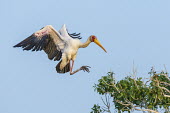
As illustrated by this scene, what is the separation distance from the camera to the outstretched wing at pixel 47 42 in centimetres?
1611

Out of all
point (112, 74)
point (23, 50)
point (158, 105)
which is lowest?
point (158, 105)

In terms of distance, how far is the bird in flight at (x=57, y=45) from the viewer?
16.1 meters

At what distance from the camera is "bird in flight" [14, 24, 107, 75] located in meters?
16.1

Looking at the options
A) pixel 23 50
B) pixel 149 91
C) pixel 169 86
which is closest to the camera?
pixel 149 91

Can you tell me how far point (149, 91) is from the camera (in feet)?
42.9

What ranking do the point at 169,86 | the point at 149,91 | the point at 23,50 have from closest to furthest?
the point at 149,91 → the point at 169,86 → the point at 23,50

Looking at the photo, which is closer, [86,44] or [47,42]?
[86,44]

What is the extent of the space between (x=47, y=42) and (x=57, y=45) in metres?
0.33

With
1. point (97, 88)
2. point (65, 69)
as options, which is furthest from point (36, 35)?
point (97, 88)

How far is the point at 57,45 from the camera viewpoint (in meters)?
16.5

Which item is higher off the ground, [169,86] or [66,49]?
[66,49]

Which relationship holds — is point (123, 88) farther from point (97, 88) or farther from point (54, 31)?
point (54, 31)

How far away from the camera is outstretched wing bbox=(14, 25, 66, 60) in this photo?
16109 millimetres

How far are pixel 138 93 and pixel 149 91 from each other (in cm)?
32
